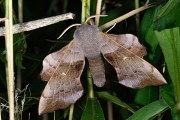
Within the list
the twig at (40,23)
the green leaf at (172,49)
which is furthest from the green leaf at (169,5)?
the twig at (40,23)

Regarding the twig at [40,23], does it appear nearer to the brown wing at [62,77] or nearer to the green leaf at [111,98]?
the brown wing at [62,77]

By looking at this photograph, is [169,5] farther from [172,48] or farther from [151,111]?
[151,111]

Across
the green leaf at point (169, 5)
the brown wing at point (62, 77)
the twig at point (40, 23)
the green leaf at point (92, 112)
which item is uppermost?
the green leaf at point (169, 5)

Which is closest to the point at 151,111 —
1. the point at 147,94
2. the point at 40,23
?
the point at 147,94

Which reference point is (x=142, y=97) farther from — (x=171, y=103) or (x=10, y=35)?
(x=10, y=35)

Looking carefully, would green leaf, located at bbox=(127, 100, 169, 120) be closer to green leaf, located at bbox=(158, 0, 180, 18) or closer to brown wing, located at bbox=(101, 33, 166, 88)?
brown wing, located at bbox=(101, 33, 166, 88)

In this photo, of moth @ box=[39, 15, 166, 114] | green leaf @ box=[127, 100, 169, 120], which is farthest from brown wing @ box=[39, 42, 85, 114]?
green leaf @ box=[127, 100, 169, 120]

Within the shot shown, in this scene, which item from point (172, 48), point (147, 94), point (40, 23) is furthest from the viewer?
point (147, 94)
